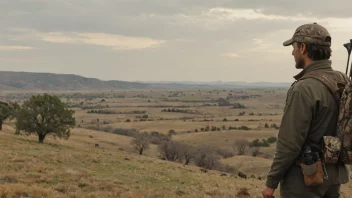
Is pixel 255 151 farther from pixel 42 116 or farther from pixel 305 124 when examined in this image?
pixel 305 124

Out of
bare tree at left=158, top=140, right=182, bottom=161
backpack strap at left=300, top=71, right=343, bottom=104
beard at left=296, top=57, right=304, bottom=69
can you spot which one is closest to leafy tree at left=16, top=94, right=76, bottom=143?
bare tree at left=158, top=140, right=182, bottom=161

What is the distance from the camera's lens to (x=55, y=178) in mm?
15547

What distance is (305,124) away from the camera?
427 centimetres

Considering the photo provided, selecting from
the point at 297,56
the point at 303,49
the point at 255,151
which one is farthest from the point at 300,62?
the point at 255,151

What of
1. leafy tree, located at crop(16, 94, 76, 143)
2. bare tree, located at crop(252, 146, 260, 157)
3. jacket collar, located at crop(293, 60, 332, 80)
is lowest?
bare tree, located at crop(252, 146, 260, 157)

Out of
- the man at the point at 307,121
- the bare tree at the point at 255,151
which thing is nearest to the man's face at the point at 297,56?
the man at the point at 307,121

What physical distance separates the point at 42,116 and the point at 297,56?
41.9 metres

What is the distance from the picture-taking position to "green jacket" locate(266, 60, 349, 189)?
14.0ft

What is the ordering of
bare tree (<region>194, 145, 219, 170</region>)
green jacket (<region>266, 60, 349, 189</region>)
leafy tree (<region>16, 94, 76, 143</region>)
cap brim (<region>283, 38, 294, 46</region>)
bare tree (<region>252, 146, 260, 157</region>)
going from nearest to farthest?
1. green jacket (<region>266, 60, 349, 189</region>)
2. cap brim (<region>283, 38, 294, 46</region>)
3. leafy tree (<region>16, 94, 76, 143</region>)
4. bare tree (<region>194, 145, 219, 170</region>)
5. bare tree (<region>252, 146, 260, 157</region>)

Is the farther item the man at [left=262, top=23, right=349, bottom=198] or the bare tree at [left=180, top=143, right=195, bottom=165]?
the bare tree at [left=180, top=143, right=195, bottom=165]

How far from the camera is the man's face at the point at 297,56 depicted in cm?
461

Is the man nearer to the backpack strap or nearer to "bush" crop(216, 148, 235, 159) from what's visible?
the backpack strap

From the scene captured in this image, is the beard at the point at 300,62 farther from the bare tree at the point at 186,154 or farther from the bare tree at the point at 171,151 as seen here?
the bare tree at the point at 171,151

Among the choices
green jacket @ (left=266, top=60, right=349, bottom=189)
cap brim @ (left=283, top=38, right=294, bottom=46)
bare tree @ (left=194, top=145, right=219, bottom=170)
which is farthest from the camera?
bare tree @ (left=194, top=145, right=219, bottom=170)
